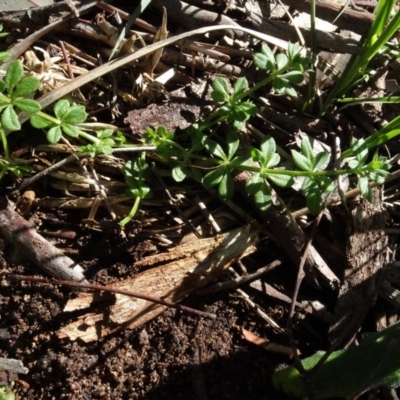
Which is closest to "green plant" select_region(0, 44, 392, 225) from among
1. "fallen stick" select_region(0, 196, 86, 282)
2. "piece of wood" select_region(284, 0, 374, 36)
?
"fallen stick" select_region(0, 196, 86, 282)

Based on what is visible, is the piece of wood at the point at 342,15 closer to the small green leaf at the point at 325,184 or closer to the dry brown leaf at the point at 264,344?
the small green leaf at the point at 325,184

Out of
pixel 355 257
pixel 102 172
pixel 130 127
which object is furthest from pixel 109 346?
pixel 355 257

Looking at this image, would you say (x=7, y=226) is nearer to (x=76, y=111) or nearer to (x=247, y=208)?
(x=76, y=111)

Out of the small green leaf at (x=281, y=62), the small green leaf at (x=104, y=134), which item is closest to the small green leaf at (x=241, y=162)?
the small green leaf at (x=281, y=62)

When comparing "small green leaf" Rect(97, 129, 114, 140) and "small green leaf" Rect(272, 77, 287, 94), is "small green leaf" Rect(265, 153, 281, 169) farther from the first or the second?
"small green leaf" Rect(97, 129, 114, 140)

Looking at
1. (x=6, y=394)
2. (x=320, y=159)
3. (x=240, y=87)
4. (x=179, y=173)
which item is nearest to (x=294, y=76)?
(x=240, y=87)
